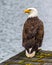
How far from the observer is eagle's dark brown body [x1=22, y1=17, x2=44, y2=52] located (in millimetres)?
8477

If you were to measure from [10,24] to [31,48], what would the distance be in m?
18.9

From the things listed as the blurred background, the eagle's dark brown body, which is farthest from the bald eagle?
the blurred background

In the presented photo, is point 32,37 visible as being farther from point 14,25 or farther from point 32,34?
point 14,25

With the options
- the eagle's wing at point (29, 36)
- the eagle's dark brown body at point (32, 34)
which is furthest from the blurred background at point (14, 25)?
the eagle's wing at point (29, 36)

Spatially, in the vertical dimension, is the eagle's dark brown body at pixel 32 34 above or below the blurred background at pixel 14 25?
above

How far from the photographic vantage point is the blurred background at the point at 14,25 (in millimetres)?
18766

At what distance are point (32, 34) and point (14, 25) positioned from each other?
1880cm

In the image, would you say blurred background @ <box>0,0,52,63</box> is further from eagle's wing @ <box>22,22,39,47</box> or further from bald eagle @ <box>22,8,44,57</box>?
eagle's wing @ <box>22,22,39,47</box>

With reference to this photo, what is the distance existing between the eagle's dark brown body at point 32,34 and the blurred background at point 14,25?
675 cm

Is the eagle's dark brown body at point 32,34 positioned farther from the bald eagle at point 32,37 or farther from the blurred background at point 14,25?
the blurred background at point 14,25

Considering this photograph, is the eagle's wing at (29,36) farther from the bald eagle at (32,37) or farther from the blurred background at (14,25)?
the blurred background at (14,25)

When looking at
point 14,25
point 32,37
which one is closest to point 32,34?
point 32,37

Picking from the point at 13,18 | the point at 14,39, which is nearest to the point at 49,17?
the point at 13,18

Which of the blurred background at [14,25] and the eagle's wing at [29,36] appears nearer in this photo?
the eagle's wing at [29,36]
